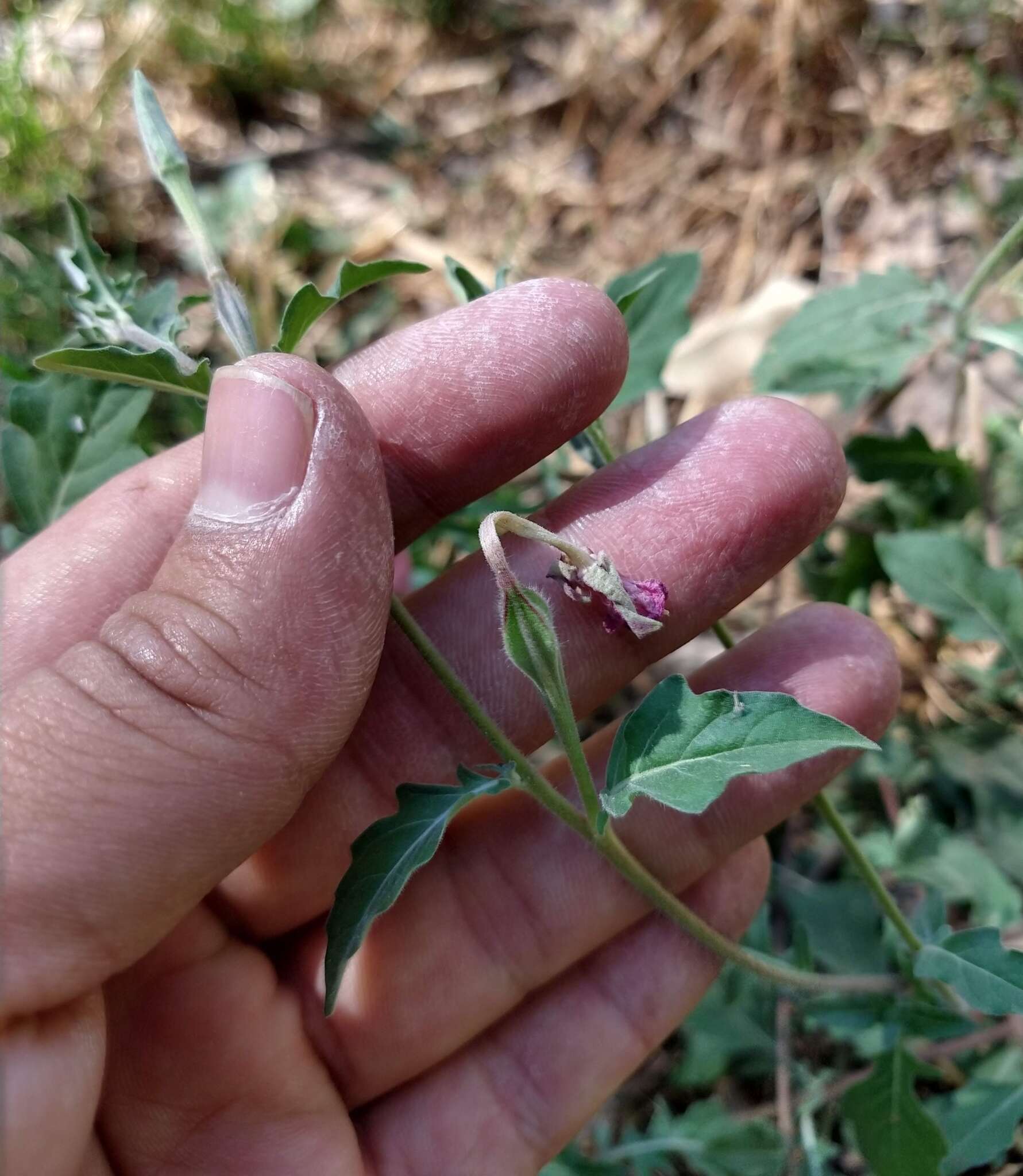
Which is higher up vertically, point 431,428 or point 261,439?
point 261,439

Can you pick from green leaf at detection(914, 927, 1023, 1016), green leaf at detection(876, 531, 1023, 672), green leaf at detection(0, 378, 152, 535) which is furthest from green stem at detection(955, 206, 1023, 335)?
green leaf at detection(0, 378, 152, 535)

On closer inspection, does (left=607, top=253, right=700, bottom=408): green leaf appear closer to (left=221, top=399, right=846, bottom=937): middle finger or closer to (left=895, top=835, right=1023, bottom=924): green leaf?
(left=221, top=399, right=846, bottom=937): middle finger

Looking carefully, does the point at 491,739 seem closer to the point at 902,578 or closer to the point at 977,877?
→ the point at 902,578

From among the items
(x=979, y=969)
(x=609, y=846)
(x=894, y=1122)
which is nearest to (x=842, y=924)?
(x=894, y=1122)

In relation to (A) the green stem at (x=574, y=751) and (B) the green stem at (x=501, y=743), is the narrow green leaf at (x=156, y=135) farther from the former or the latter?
(A) the green stem at (x=574, y=751)

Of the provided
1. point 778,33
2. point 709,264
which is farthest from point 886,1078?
point 778,33

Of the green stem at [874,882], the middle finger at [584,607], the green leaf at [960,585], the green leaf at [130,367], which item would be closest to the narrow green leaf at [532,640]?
the middle finger at [584,607]

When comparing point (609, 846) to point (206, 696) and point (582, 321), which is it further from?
point (582, 321)
